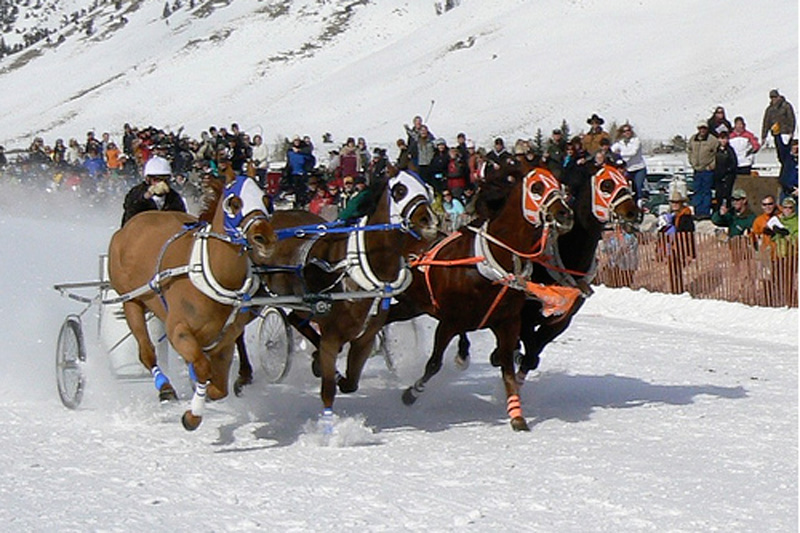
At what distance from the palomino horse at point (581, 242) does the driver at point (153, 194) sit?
3089 mm

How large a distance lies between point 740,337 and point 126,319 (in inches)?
278

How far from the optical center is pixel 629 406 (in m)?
10.3

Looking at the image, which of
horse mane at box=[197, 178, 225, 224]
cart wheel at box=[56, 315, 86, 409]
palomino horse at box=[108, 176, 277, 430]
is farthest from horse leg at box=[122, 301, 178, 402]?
horse mane at box=[197, 178, 225, 224]

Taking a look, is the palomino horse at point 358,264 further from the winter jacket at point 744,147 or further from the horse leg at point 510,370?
the winter jacket at point 744,147

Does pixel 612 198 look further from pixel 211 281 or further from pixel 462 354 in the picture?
pixel 211 281

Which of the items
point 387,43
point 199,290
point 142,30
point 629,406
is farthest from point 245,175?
point 142,30

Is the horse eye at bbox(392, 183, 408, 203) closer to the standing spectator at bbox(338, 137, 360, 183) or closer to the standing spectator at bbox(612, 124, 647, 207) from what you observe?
the standing spectator at bbox(612, 124, 647, 207)

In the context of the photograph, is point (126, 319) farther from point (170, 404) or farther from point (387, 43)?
point (387, 43)

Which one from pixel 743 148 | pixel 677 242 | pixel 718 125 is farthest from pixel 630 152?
pixel 677 242

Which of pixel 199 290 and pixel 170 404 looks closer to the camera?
pixel 199 290

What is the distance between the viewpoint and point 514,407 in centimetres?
930

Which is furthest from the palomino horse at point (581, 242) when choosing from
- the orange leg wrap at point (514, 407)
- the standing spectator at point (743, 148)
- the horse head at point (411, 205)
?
the standing spectator at point (743, 148)

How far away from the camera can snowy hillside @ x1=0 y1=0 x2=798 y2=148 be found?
156 ft

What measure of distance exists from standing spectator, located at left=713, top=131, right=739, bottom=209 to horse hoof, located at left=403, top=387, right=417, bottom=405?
387 inches
